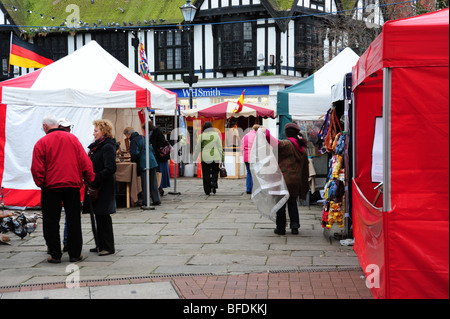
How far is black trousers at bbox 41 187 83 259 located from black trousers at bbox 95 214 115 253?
A: 375 mm

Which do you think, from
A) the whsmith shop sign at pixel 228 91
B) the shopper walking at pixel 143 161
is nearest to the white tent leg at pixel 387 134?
the shopper walking at pixel 143 161

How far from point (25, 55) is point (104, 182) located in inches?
311

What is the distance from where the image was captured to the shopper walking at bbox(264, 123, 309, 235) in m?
8.20

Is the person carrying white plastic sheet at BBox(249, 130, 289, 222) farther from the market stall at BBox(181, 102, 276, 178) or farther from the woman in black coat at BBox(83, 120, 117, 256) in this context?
the market stall at BBox(181, 102, 276, 178)

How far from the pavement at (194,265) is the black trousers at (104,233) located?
0.15m

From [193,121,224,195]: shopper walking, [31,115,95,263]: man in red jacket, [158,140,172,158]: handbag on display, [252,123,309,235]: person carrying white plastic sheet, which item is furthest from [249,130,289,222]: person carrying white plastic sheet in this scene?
[193,121,224,195]: shopper walking

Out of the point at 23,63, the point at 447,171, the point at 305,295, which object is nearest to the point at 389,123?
the point at 447,171

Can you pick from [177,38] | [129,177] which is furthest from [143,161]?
[177,38]

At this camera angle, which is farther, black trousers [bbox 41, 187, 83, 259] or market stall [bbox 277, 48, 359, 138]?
market stall [bbox 277, 48, 359, 138]

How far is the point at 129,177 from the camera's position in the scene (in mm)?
11641

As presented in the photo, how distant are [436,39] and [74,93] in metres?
8.22

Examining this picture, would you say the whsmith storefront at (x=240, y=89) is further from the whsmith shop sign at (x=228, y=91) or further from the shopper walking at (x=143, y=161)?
the shopper walking at (x=143, y=161)

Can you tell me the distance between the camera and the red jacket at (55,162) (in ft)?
21.1

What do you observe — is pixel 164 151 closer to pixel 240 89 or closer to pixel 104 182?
pixel 104 182
